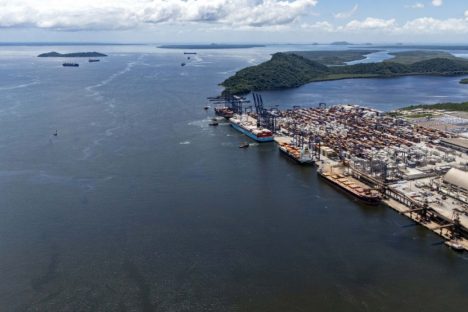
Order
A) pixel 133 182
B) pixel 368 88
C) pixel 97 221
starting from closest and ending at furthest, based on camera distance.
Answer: pixel 97 221 → pixel 133 182 → pixel 368 88

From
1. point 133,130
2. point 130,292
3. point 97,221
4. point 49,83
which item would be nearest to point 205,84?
point 49,83

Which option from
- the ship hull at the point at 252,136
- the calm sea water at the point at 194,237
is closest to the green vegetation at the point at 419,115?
the ship hull at the point at 252,136

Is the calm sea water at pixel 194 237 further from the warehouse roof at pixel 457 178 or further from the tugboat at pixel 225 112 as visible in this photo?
the tugboat at pixel 225 112

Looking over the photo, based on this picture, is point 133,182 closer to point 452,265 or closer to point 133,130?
point 133,130

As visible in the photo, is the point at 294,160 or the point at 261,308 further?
the point at 294,160

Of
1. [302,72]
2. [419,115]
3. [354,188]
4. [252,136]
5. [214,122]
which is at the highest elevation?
[302,72]

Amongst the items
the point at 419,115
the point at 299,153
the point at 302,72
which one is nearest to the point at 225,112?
the point at 299,153

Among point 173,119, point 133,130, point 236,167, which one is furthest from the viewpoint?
point 173,119

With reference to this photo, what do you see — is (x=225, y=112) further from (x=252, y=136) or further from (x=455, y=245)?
(x=455, y=245)
